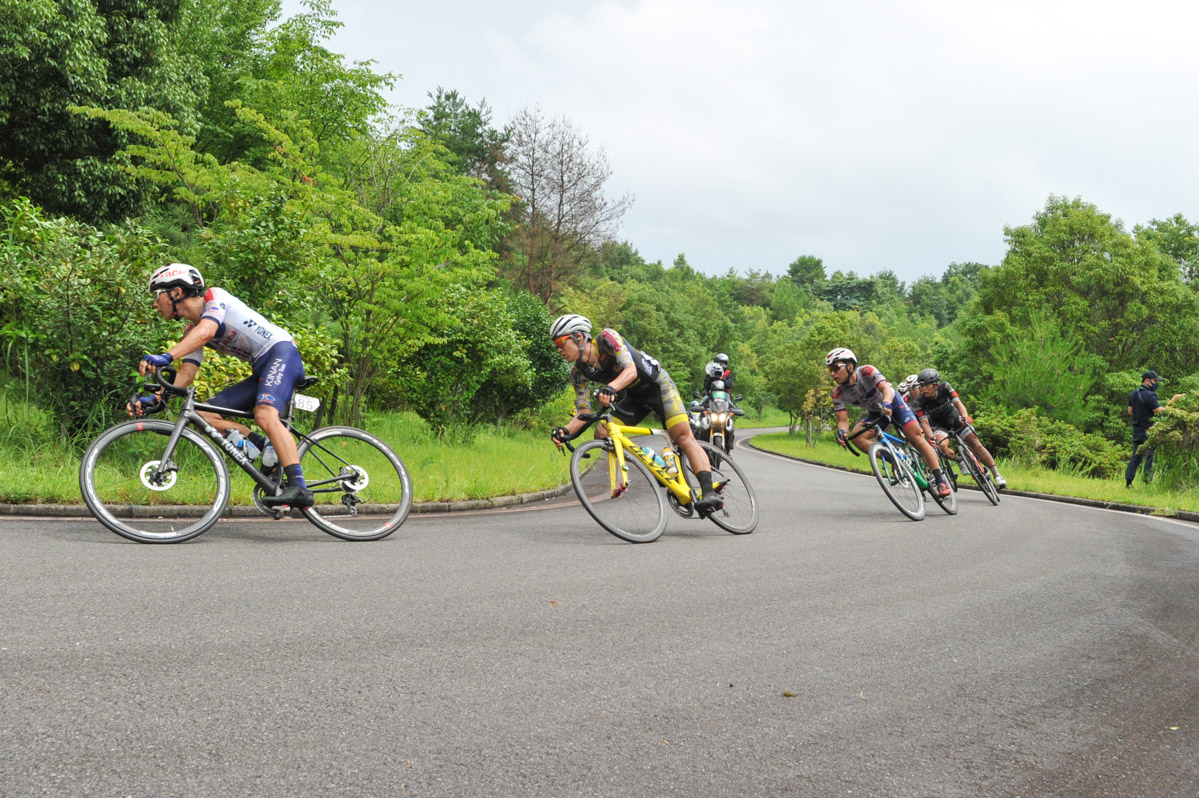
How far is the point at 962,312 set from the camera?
44062mm

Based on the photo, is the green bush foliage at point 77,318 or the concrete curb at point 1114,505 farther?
the concrete curb at point 1114,505

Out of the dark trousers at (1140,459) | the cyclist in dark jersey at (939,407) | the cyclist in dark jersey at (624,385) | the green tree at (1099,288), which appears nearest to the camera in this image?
the cyclist in dark jersey at (624,385)

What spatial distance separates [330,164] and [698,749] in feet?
69.9

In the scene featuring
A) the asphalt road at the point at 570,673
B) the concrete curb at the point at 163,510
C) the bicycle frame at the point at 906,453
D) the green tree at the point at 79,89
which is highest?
the green tree at the point at 79,89

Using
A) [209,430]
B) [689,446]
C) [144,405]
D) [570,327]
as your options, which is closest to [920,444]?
[689,446]

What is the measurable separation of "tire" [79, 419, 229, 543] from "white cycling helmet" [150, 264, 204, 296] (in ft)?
3.23

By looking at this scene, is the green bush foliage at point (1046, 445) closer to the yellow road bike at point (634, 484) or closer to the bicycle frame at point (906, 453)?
the bicycle frame at point (906, 453)

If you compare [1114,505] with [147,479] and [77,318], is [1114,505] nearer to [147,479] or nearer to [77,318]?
[147,479]

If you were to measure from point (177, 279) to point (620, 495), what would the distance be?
12.7 feet

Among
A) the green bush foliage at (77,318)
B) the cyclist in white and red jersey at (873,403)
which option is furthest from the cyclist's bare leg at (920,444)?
the green bush foliage at (77,318)

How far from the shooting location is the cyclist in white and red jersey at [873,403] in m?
9.73

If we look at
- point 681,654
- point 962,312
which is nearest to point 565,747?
point 681,654

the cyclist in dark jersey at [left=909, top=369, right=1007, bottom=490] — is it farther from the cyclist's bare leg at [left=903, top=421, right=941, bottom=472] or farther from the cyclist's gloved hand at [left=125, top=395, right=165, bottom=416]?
the cyclist's gloved hand at [left=125, top=395, right=165, bottom=416]

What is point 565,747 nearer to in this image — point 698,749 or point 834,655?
point 698,749
